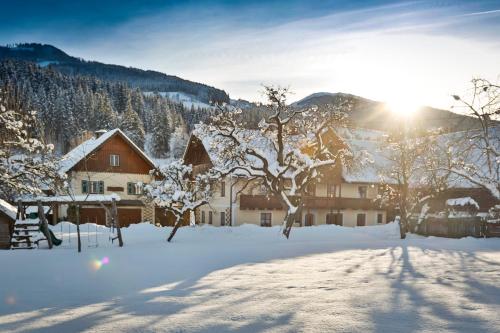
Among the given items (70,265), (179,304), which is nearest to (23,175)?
(70,265)

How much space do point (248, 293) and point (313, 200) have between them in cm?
3198

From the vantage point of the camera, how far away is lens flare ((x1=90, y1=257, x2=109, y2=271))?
12291mm

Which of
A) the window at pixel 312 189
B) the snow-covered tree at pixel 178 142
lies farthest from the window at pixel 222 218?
the snow-covered tree at pixel 178 142

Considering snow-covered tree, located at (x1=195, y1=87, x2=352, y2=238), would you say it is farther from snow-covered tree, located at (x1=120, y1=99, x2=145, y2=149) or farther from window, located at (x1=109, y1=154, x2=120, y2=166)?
snow-covered tree, located at (x1=120, y1=99, x2=145, y2=149)

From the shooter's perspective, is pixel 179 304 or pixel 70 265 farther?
pixel 70 265

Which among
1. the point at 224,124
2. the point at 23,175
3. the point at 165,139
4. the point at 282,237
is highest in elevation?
the point at 165,139

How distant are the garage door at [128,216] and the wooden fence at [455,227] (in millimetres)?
25498

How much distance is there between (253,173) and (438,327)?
20430 mm

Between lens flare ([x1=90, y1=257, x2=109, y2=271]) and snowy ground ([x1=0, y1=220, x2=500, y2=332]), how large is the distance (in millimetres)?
32

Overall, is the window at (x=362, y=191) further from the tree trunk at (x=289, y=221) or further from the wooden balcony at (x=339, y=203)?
the tree trunk at (x=289, y=221)

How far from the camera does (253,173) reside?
84.6ft

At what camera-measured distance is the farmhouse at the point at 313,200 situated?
124 feet

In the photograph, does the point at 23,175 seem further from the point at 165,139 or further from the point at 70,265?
the point at 165,139

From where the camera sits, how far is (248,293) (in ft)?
26.0
